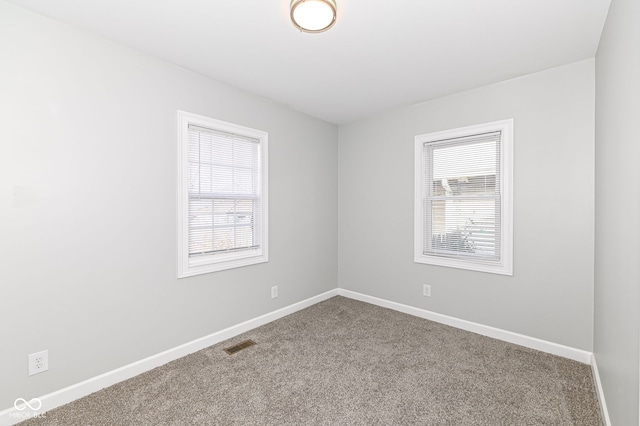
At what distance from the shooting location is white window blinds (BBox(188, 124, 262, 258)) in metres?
2.80

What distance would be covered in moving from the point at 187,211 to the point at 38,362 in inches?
54.6

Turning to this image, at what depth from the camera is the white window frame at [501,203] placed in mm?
2889

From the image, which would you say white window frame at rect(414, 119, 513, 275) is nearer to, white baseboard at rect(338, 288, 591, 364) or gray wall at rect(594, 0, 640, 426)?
white baseboard at rect(338, 288, 591, 364)

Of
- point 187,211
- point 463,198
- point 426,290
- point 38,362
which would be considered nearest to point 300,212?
point 187,211

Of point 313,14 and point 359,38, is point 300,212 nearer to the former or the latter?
point 359,38

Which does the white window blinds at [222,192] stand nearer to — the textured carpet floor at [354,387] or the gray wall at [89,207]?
the gray wall at [89,207]

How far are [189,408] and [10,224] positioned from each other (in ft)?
5.22

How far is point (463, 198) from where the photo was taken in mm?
3236

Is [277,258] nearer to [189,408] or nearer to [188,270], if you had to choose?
[188,270]

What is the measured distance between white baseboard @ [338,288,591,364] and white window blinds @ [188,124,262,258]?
73.1 inches

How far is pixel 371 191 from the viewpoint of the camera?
403 cm

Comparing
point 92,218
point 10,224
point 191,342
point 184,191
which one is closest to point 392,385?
point 191,342

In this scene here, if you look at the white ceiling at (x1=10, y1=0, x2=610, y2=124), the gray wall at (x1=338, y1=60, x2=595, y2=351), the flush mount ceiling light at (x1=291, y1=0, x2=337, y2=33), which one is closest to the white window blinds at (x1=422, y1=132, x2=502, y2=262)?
the gray wall at (x1=338, y1=60, x2=595, y2=351)

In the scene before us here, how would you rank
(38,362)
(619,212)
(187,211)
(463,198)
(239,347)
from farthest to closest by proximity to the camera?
(463,198) < (239,347) < (187,211) < (38,362) < (619,212)
